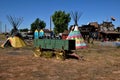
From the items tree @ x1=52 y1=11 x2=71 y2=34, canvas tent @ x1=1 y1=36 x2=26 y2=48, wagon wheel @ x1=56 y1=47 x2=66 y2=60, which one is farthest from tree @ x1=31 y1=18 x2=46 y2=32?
wagon wheel @ x1=56 y1=47 x2=66 y2=60

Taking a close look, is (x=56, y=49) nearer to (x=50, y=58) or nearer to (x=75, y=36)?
(x=50, y=58)

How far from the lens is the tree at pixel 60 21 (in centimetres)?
8012

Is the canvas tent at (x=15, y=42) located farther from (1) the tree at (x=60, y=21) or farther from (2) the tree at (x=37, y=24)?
(2) the tree at (x=37, y=24)

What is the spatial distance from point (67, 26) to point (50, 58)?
60.1 m

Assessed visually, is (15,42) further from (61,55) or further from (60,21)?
(60,21)

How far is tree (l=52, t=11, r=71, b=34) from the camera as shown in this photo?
80.1 m

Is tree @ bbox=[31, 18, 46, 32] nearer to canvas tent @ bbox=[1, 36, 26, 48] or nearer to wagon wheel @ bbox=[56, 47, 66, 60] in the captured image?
canvas tent @ bbox=[1, 36, 26, 48]

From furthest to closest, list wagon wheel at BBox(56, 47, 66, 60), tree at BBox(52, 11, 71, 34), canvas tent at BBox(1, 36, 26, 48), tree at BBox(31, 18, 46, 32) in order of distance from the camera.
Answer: tree at BBox(31, 18, 46, 32)
tree at BBox(52, 11, 71, 34)
canvas tent at BBox(1, 36, 26, 48)
wagon wheel at BBox(56, 47, 66, 60)

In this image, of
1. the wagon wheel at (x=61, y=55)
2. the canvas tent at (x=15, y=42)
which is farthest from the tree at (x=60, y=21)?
the wagon wheel at (x=61, y=55)

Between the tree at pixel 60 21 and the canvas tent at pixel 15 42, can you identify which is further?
the tree at pixel 60 21

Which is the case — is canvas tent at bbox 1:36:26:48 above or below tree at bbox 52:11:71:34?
below

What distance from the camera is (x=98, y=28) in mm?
72938

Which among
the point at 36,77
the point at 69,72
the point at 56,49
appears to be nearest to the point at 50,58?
the point at 56,49

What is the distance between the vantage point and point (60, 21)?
3155 inches
